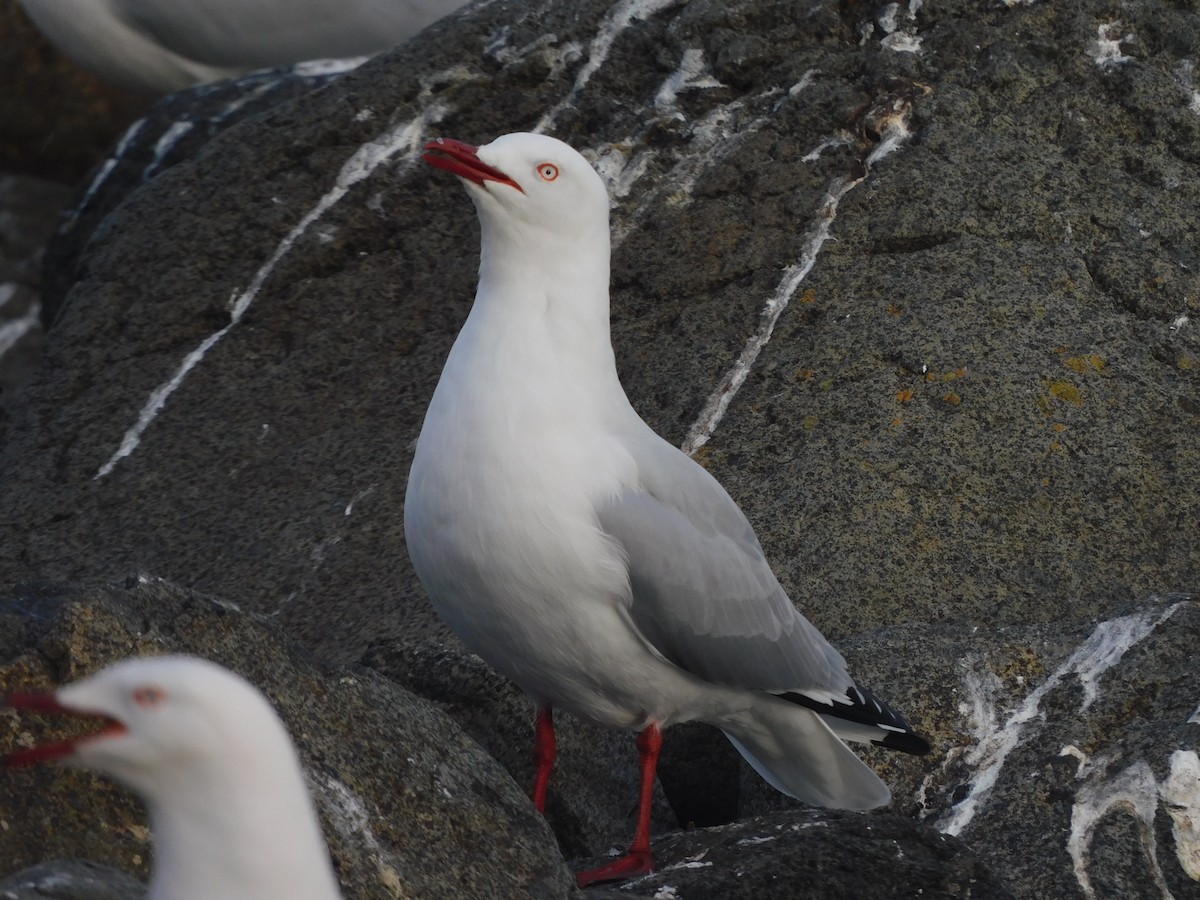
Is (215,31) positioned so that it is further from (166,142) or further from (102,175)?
(102,175)

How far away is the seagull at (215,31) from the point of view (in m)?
8.71

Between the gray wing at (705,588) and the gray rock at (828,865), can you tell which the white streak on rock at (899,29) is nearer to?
the gray wing at (705,588)

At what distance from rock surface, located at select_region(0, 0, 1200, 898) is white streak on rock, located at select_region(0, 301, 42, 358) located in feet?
9.84

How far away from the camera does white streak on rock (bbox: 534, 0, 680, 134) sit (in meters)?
5.73

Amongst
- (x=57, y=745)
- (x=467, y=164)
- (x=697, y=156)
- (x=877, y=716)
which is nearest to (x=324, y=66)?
(x=697, y=156)

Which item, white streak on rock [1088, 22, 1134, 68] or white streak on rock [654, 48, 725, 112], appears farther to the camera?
white streak on rock [654, 48, 725, 112]

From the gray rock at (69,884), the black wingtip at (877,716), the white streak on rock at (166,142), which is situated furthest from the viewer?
the white streak on rock at (166,142)

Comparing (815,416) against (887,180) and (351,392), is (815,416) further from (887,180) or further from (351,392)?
(351,392)

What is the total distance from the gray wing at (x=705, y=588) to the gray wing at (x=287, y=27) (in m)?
5.51

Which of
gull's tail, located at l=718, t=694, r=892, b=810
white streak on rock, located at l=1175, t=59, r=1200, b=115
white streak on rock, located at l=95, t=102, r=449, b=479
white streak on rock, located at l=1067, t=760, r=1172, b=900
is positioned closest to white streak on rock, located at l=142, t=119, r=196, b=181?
white streak on rock, located at l=95, t=102, r=449, b=479

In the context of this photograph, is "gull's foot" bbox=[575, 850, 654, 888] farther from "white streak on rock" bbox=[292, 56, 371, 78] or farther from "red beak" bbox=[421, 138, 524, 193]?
"white streak on rock" bbox=[292, 56, 371, 78]

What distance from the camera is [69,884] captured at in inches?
95.7

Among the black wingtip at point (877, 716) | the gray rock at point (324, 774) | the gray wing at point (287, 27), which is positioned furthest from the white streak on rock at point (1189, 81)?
the gray wing at point (287, 27)

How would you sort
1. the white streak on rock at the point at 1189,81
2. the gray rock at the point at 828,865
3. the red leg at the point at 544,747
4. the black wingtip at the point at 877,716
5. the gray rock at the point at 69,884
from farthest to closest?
the white streak on rock at the point at 1189,81
the red leg at the point at 544,747
the black wingtip at the point at 877,716
the gray rock at the point at 828,865
the gray rock at the point at 69,884
